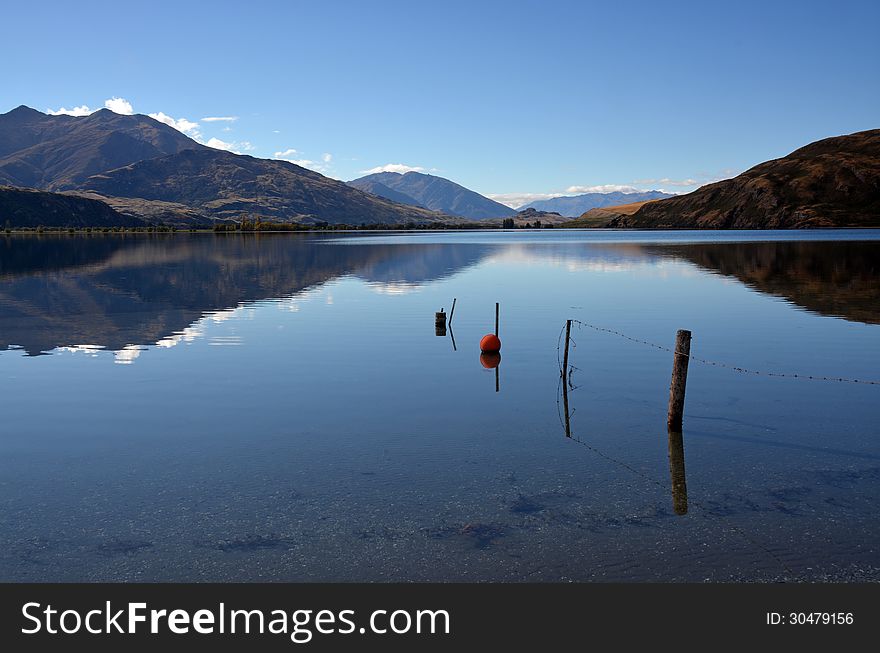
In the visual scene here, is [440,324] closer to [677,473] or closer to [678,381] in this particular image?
[678,381]

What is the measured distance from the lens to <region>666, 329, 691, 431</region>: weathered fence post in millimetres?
24547

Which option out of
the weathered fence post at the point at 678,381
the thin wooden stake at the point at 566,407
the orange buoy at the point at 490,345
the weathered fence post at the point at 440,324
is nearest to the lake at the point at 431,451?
the thin wooden stake at the point at 566,407

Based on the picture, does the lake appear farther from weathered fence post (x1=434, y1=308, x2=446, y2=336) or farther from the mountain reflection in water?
the mountain reflection in water

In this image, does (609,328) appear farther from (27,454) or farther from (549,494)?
(27,454)

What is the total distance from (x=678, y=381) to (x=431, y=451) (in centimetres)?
903

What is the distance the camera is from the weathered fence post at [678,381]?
80.5ft

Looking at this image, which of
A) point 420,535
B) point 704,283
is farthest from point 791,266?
point 420,535

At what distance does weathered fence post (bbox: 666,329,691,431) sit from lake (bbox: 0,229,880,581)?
644 mm

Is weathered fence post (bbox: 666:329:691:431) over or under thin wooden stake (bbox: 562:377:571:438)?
over

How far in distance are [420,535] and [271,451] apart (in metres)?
8.20

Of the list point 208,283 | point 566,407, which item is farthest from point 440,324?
point 208,283

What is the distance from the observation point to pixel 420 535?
638 inches

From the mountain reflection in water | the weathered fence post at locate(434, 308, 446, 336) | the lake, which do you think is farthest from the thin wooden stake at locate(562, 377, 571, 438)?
the mountain reflection in water

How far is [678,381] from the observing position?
24.8m
